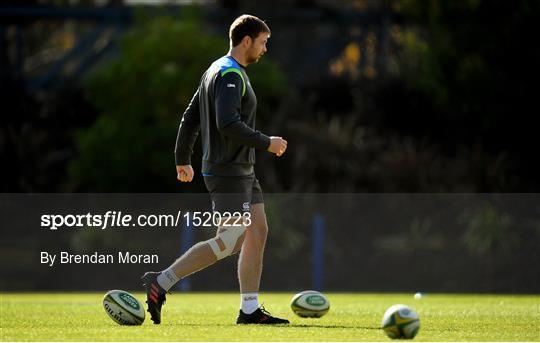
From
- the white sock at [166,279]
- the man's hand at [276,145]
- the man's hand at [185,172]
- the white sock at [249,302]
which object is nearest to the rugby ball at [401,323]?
the white sock at [249,302]

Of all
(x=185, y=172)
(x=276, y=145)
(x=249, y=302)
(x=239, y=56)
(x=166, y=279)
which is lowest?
(x=249, y=302)

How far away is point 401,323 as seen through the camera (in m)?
8.62

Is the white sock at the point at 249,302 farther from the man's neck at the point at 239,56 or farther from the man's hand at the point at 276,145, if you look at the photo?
the man's neck at the point at 239,56

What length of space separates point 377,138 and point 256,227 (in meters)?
16.4

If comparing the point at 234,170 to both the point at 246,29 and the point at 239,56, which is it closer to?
the point at 239,56

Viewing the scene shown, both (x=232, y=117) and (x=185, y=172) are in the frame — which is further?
(x=185, y=172)

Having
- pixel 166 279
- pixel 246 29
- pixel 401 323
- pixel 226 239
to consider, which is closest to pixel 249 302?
pixel 226 239

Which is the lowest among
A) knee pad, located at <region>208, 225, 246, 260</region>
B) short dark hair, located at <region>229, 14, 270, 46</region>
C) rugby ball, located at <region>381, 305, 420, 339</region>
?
rugby ball, located at <region>381, 305, 420, 339</region>

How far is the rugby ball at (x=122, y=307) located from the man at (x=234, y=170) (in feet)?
0.39

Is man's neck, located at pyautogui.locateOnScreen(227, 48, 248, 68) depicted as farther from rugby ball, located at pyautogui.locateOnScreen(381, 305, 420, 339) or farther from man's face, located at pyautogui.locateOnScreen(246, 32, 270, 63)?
rugby ball, located at pyautogui.locateOnScreen(381, 305, 420, 339)

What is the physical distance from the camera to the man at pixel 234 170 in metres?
9.51

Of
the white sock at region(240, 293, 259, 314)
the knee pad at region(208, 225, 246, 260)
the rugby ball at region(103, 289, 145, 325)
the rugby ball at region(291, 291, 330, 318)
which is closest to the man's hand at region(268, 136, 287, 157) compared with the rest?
the knee pad at region(208, 225, 246, 260)

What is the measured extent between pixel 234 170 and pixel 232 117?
0.48 metres

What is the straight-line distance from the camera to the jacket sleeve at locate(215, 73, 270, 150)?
945 centimetres
